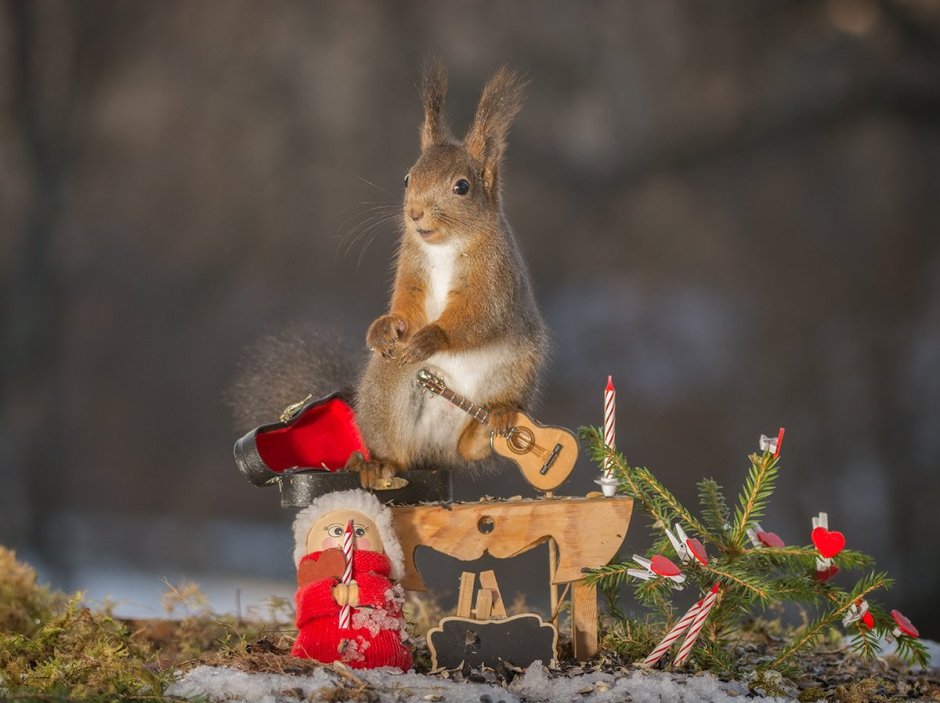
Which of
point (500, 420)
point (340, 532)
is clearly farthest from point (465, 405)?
point (340, 532)

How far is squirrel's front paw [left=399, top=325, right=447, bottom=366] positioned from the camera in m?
1.69

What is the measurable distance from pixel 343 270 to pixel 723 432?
1440 millimetres

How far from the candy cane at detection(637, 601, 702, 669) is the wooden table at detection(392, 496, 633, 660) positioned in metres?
0.11

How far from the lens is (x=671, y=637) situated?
1.63 meters

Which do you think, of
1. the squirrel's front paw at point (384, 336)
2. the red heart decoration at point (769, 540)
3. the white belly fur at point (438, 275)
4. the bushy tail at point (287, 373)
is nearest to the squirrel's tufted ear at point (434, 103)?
the white belly fur at point (438, 275)

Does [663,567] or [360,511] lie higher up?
[360,511]

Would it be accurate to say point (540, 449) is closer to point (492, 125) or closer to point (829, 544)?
point (829, 544)

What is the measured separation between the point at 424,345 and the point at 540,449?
0.26 metres

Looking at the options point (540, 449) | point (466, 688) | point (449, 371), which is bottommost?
point (466, 688)

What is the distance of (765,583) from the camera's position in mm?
1589

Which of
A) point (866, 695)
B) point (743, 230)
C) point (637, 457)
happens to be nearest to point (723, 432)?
point (637, 457)

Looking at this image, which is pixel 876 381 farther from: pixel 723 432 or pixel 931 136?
pixel 931 136

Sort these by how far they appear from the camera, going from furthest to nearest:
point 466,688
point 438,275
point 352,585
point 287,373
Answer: point 287,373 → point 438,275 → point 352,585 → point 466,688

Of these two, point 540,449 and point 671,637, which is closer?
point 671,637
